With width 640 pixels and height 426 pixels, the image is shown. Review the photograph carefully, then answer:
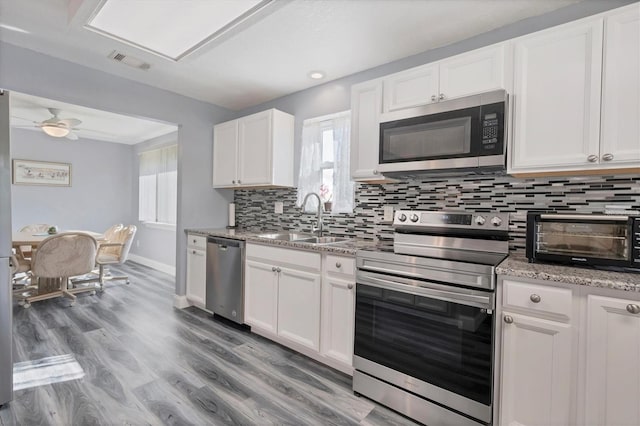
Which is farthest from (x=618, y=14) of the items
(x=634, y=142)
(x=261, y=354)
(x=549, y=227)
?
(x=261, y=354)

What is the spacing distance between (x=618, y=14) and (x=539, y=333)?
1.56 meters

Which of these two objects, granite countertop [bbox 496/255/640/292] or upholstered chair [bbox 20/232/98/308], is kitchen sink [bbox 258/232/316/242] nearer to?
granite countertop [bbox 496/255/640/292]

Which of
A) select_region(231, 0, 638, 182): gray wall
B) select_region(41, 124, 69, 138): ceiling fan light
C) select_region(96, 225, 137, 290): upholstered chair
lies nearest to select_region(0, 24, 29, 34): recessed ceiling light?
select_region(231, 0, 638, 182): gray wall

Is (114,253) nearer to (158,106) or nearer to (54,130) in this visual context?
(54,130)

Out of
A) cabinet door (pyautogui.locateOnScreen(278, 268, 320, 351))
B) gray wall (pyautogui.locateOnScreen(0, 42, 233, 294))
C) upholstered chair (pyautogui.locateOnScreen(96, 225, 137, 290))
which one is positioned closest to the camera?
cabinet door (pyautogui.locateOnScreen(278, 268, 320, 351))

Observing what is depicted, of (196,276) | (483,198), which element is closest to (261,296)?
(196,276)

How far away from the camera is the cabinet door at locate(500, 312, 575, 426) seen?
1375 mm

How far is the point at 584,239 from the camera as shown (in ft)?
5.01

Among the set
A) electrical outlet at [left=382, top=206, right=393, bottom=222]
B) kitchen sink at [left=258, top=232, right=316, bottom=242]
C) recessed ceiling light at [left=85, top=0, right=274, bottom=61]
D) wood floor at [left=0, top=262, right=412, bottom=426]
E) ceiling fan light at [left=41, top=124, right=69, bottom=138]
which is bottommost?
wood floor at [left=0, top=262, right=412, bottom=426]

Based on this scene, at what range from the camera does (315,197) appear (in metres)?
3.13

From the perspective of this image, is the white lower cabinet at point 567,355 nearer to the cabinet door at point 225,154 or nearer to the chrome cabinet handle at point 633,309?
the chrome cabinet handle at point 633,309

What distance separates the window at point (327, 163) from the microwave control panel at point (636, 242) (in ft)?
5.98

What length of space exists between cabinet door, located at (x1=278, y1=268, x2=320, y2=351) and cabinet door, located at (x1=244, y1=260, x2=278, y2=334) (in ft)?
0.24

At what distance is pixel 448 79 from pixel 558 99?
0.61 m
